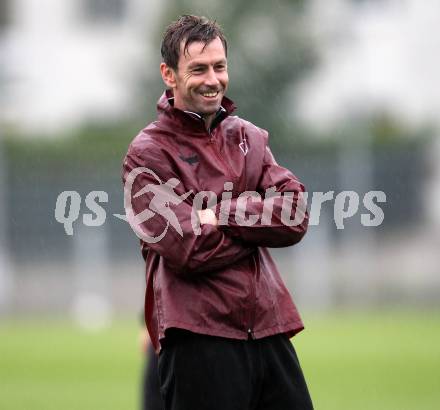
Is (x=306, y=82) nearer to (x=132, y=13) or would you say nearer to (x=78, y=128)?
(x=78, y=128)

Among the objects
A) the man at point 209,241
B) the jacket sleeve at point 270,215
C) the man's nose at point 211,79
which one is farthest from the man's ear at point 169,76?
the jacket sleeve at point 270,215

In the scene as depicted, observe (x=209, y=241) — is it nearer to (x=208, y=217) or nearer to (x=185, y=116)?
(x=208, y=217)

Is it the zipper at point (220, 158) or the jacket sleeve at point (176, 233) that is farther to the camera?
the zipper at point (220, 158)

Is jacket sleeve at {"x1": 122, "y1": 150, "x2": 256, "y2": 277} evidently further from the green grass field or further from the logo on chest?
the green grass field

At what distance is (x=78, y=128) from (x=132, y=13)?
20.4 ft

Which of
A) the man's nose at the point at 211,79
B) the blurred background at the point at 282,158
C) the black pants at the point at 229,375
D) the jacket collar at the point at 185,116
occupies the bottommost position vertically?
the black pants at the point at 229,375

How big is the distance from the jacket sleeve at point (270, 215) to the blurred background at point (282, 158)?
1184cm

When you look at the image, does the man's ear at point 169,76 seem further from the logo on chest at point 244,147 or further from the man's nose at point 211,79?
the logo on chest at point 244,147

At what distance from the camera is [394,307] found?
905 inches

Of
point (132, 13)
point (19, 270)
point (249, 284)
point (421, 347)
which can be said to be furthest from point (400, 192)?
point (249, 284)

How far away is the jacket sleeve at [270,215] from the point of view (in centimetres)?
425

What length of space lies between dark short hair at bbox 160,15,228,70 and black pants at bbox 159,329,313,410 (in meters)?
1.06

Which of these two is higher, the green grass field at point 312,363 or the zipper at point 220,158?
the zipper at point 220,158

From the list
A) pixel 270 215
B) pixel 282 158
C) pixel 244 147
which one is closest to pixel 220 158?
pixel 244 147
